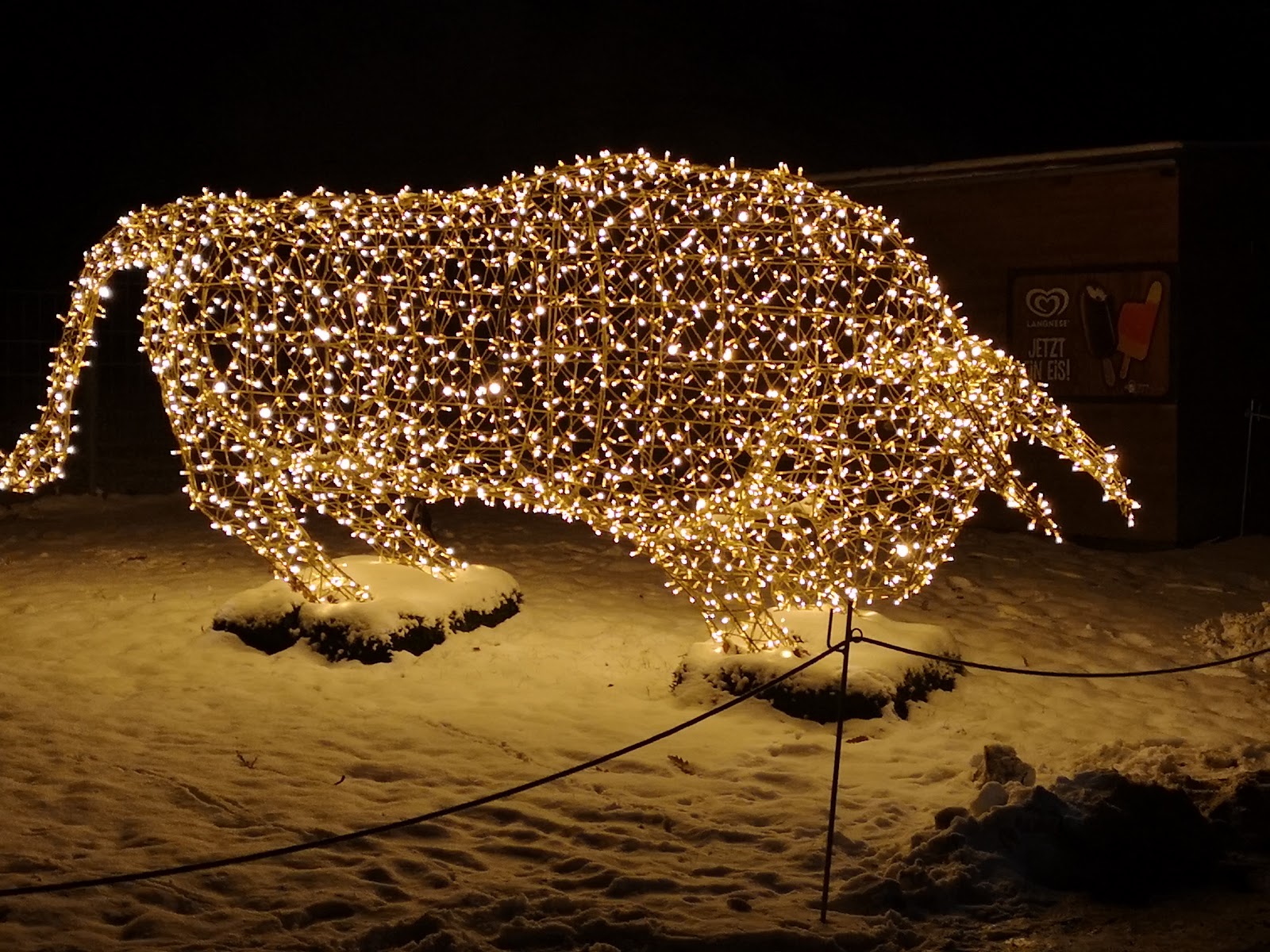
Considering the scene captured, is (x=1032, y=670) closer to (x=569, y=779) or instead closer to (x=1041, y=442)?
(x=1041, y=442)

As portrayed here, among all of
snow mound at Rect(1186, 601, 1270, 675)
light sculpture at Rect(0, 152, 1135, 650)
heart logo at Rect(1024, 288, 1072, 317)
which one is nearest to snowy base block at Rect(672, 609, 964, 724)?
light sculpture at Rect(0, 152, 1135, 650)

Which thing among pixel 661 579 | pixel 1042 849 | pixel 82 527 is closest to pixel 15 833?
pixel 1042 849

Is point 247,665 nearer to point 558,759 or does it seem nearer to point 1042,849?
point 558,759

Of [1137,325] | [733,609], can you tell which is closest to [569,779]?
[733,609]

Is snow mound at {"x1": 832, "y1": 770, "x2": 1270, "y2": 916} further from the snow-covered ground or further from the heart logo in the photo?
the heart logo

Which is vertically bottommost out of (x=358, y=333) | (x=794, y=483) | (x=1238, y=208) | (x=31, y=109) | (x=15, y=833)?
(x=15, y=833)

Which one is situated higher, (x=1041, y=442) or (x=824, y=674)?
(x=1041, y=442)

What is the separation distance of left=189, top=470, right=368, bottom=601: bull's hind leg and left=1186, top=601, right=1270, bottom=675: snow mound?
16.2 feet

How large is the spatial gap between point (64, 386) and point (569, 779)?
11.6 ft

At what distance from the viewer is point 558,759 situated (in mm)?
5918

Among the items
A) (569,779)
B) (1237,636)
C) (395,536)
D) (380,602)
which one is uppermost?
(395,536)

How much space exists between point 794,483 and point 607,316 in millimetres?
1206

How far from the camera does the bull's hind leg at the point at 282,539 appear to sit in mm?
7242

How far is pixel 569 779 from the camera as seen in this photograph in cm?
573
